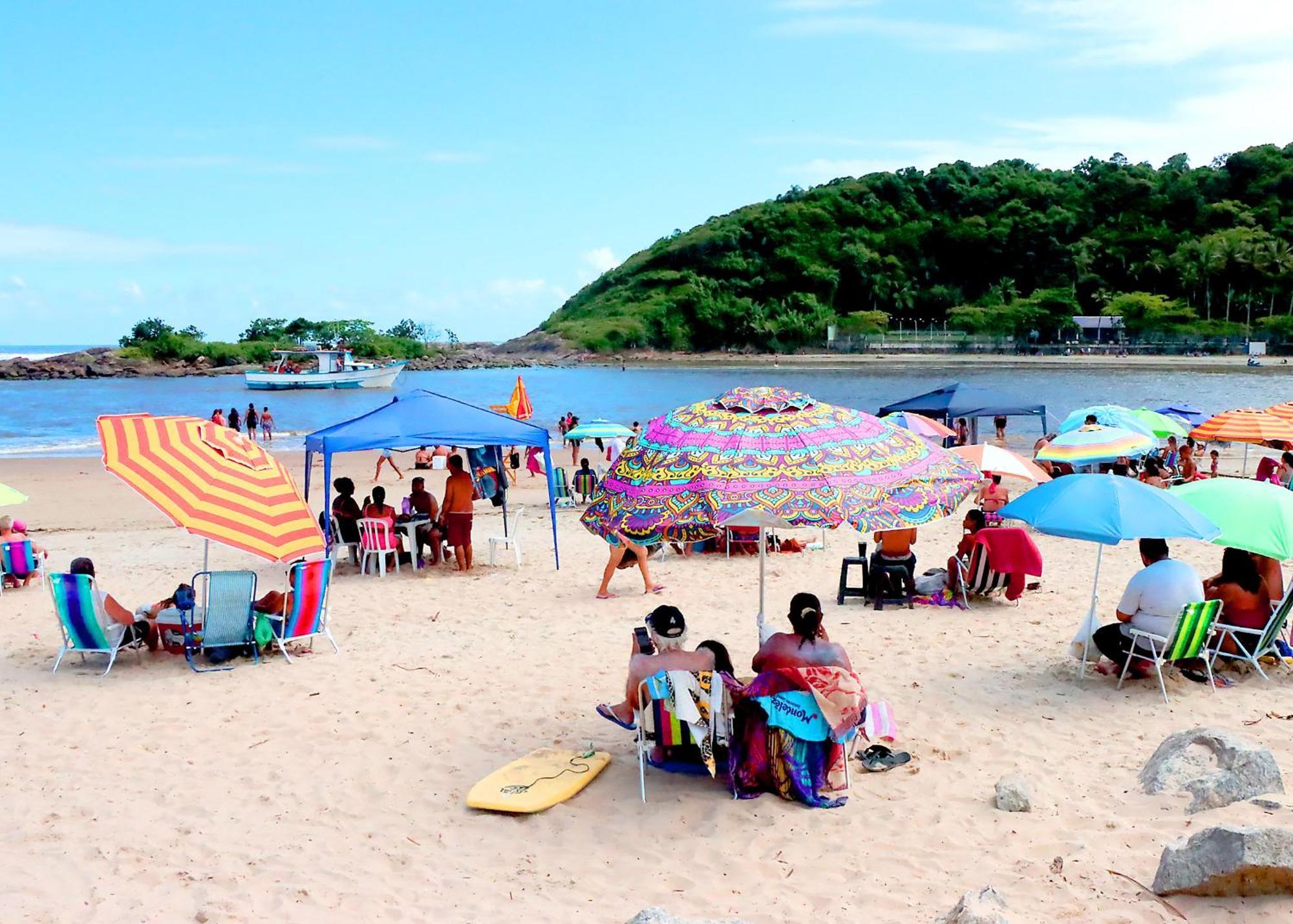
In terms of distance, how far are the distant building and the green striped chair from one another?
299 feet

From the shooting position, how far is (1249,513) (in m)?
6.04

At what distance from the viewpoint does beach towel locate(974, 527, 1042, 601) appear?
8.35m

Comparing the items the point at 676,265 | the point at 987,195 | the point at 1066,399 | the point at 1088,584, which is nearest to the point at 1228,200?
the point at 987,195

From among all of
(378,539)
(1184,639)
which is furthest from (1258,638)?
(378,539)

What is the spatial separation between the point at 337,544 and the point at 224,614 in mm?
3401

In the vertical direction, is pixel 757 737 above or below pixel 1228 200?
below

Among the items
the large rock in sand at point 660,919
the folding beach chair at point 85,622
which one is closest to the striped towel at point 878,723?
the large rock in sand at point 660,919

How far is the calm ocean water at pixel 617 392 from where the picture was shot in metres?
44.0

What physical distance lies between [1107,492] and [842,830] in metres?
2.91

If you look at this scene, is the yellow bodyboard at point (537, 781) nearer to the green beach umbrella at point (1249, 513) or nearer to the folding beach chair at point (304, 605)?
the folding beach chair at point (304, 605)

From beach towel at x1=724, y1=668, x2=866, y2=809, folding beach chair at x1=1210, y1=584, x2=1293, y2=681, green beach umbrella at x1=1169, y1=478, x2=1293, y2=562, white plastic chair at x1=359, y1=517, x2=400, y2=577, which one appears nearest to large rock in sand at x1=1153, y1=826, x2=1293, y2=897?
beach towel at x1=724, y1=668, x2=866, y2=809

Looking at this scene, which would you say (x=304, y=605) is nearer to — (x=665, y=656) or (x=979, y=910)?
(x=665, y=656)

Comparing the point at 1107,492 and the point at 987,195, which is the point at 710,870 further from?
the point at 987,195

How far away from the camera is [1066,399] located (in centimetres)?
5081
